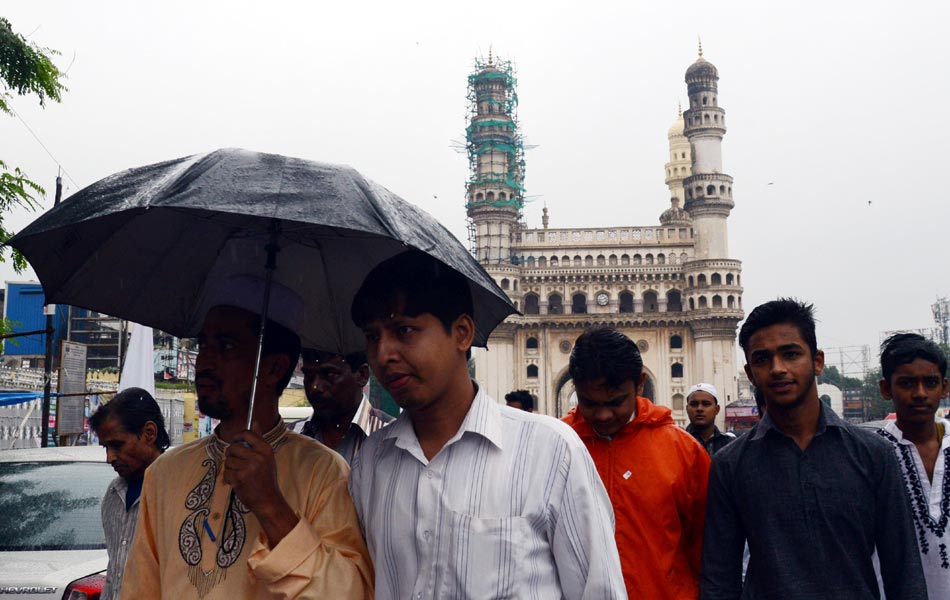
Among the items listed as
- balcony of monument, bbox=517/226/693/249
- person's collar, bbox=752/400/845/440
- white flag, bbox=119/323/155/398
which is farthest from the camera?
balcony of monument, bbox=517/226/693/249

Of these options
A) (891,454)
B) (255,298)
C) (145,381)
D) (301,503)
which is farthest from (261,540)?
(145,381)

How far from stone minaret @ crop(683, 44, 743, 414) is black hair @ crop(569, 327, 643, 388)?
143 feet

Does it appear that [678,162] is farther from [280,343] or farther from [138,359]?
[280,343]

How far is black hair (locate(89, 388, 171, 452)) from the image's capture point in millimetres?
3400

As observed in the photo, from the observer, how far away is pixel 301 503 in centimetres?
193

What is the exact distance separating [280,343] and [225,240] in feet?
1.27

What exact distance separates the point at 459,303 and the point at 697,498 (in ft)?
4.48

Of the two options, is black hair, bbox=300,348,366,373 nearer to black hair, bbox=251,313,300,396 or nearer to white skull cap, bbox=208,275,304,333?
white skull cap, bbox=208,275,304,333

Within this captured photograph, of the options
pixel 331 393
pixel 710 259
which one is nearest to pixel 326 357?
pixel 331 393

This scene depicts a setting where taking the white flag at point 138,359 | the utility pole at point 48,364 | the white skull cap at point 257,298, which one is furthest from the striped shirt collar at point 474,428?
the utility pole at point 48,364

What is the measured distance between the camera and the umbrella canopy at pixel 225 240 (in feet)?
5.82

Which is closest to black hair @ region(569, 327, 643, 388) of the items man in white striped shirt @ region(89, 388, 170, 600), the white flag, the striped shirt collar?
the striped shirt collar

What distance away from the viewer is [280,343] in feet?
7.32

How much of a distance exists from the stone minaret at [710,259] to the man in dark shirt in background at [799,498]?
1724 inches
